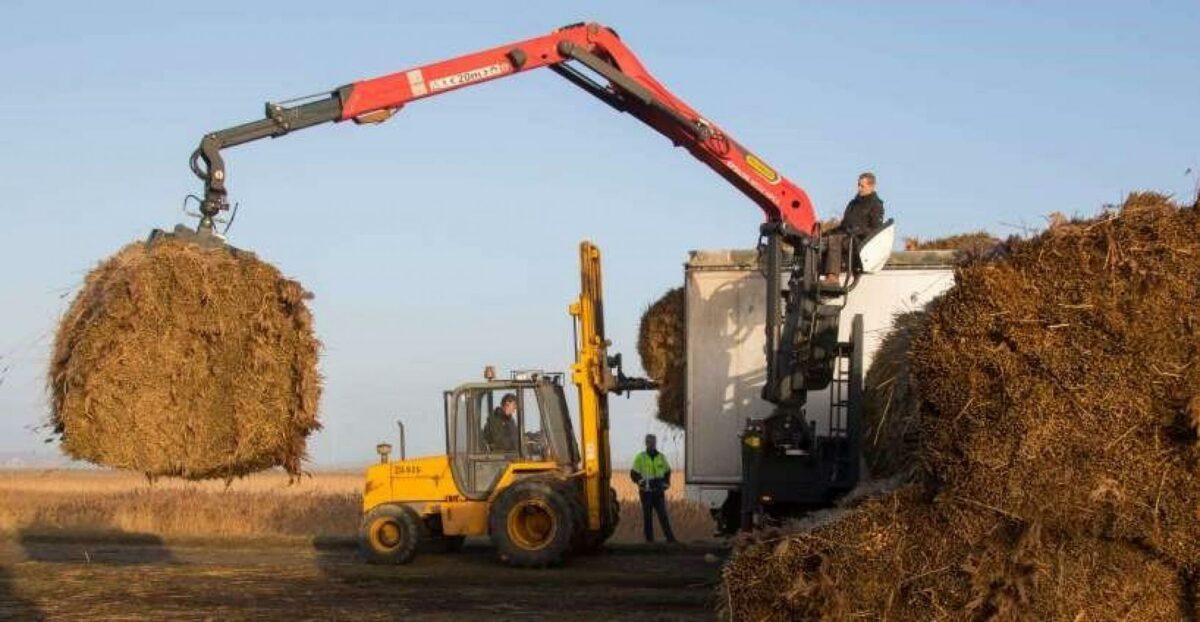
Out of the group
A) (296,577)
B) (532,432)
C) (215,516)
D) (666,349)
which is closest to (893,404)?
(666,349)

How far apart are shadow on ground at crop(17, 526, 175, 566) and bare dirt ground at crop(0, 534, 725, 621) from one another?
8cm

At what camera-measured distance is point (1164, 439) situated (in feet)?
23.2

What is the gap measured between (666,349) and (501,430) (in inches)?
84.0

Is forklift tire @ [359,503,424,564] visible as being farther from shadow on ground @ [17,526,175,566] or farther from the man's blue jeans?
the man's blue jeans

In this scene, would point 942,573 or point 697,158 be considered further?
point 697,158

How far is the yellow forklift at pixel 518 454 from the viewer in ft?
50.1

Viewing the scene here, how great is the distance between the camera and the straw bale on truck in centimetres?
709

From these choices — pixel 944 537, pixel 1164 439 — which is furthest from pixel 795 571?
pixel 1164 439

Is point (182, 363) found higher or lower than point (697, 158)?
lower

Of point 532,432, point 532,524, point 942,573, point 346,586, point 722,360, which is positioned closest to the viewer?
A: point 942,573

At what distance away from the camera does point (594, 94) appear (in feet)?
45.4

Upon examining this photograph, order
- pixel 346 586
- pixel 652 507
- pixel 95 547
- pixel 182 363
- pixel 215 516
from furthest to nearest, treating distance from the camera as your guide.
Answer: pixel 215 516 → pixel 652 507 → pixel 95 547 → pixel 346 586 → pixel 182 363

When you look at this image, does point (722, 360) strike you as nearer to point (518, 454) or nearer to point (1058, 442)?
point (518, 454)

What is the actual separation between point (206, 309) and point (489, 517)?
5.71 metres
